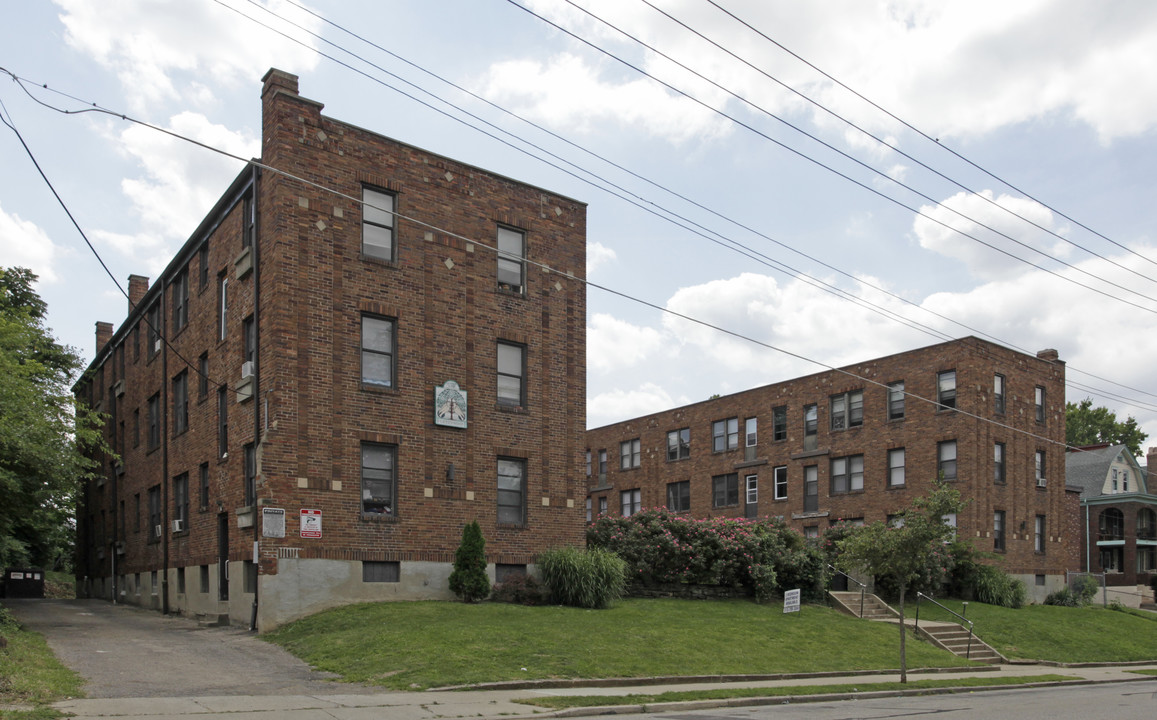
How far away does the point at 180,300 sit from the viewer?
30219 millimetres

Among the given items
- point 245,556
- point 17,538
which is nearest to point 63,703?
point 245,556

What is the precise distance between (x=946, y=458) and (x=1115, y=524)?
24963 mm

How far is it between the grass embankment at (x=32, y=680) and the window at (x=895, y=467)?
3268cm

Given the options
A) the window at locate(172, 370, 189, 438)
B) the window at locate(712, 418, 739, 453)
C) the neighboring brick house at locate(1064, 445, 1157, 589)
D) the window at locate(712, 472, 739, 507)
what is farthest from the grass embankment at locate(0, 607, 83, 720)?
the neighboring brick house at locate(1064, 445, 1157, 589)

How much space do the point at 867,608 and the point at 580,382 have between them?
11.4 metres

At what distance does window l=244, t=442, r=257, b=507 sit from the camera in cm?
2272

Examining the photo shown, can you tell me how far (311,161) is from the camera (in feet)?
74.7

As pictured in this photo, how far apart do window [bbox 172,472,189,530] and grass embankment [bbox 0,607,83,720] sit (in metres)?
10.6

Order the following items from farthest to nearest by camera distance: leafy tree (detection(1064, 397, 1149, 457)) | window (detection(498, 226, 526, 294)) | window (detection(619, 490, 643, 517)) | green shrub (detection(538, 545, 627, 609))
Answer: leafy tree (detection(1064, 397, 1149, 457)) → window (detection(619, 490, 643, 517)) → window (detection(498, 226, 526, 294)) → green shrub (detection(538, 545, 627, 609))

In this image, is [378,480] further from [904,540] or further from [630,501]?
[630,501]

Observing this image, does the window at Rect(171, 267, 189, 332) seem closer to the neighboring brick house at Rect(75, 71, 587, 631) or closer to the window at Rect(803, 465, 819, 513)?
the neighboring brick house at Rect(75, 71, 587, 631)

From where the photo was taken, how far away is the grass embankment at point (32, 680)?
1090 centimetres

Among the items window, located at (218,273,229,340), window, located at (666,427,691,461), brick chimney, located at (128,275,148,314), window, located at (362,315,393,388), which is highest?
brick chimney, located at (128,275,148,314)

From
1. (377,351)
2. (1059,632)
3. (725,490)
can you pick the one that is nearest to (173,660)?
(377,351)
